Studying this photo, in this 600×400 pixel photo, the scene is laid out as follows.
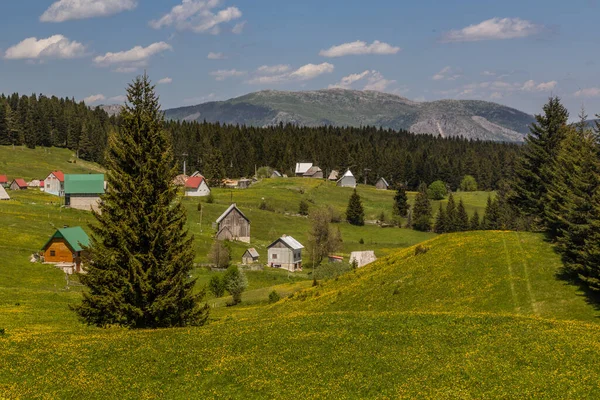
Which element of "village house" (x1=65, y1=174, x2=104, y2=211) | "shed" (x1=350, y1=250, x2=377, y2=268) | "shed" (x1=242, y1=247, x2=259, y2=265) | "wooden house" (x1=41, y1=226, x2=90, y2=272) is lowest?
"shed" (x1=242, y1=247, x2=259, y2=265)

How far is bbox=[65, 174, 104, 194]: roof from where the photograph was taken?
12569 cm

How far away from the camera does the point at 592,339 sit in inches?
1087

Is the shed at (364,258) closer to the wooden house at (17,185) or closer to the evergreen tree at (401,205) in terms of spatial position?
the evergreen tree at (401,205)

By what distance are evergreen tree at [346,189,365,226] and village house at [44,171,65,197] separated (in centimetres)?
7935

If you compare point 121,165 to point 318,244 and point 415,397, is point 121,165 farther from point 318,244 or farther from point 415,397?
point 318,244

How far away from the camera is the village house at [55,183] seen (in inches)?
6156

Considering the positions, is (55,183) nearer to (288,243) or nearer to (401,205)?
(288,243)

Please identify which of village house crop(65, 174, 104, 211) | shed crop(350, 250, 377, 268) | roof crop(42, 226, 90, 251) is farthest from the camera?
village house crop(65, 174, 104, 211)

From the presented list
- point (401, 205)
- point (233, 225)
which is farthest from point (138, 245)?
point (401, 205)

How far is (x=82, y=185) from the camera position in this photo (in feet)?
416

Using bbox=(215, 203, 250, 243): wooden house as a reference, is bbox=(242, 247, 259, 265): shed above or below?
below

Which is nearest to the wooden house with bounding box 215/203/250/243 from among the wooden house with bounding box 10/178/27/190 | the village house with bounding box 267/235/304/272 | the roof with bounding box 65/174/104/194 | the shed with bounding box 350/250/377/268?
the village house with bounding box 267/235/304/272

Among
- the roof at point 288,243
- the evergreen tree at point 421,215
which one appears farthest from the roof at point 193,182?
the evergreen tree at point 421,215

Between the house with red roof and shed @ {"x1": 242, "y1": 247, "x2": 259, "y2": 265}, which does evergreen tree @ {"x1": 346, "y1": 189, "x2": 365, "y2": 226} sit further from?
shed @ {"x1": 242, "y1": 247, "x2": 259, "y2": 265}
